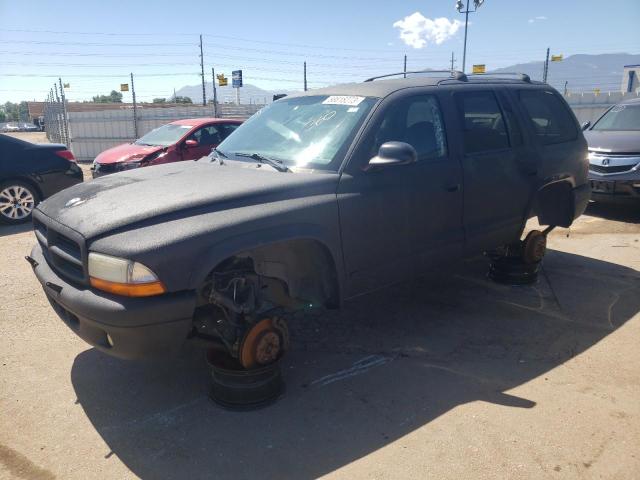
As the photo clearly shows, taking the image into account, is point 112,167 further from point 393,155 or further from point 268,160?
point 393,155

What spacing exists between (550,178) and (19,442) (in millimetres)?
4635

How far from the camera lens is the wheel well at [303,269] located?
132 inches

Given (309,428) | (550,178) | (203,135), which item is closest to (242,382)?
(309,428)

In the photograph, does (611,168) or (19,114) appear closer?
(611,168)

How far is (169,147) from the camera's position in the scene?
33.4 ft

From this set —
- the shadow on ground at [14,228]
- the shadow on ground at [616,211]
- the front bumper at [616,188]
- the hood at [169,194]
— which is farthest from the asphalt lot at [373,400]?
the shadow on ground at [616,211]

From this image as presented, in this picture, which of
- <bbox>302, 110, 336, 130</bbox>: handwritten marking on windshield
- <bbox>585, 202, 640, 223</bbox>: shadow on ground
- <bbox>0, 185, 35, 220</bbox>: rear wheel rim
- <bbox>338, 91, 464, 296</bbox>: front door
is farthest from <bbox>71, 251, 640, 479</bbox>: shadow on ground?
<bbox>0, 185, 35, 220</bbox>: rear wheel rim

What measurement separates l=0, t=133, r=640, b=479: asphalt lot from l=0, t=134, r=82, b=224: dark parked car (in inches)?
150

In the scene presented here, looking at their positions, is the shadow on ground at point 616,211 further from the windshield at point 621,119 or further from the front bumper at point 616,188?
the windshield at point 621,119

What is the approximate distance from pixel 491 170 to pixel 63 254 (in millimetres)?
3257

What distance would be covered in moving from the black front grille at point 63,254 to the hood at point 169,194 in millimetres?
105

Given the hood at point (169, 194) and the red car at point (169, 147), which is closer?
the hood at point (169, 194)

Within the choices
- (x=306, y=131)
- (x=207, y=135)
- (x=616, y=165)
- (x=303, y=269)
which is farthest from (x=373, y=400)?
(x=207, y=135)

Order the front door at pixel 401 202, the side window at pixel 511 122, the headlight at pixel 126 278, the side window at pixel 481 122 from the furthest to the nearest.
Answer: the side window at pixel 511 122 → the side window at pixel 481 122 → the front door at pixel 401 202 → the headlight at pixel 126 278
